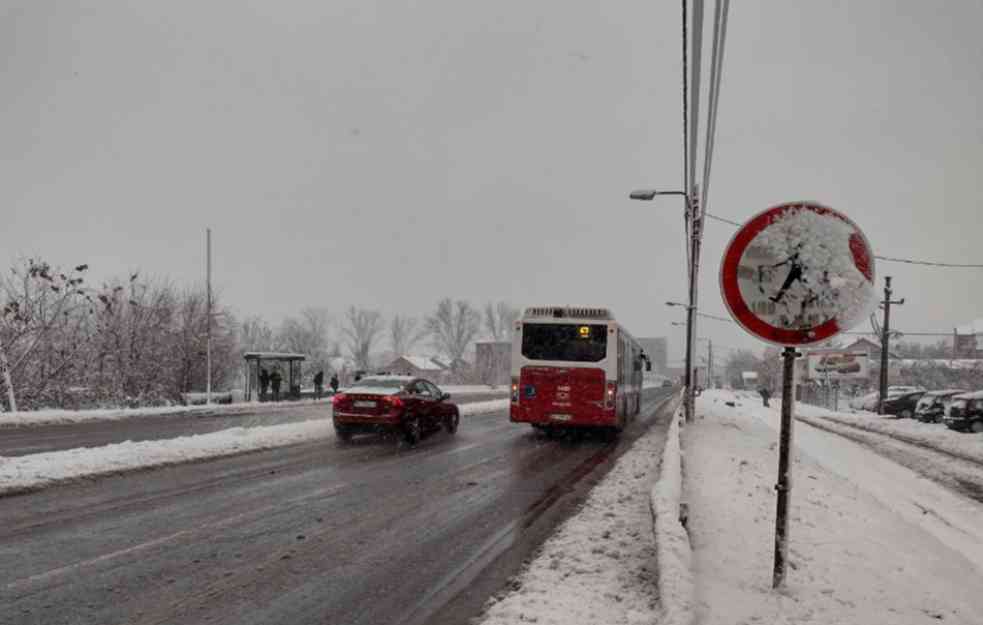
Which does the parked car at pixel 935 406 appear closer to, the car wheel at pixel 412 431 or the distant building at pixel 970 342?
the car wheel at pixel 412 431

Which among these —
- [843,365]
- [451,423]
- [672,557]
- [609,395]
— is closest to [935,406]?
[609,395]

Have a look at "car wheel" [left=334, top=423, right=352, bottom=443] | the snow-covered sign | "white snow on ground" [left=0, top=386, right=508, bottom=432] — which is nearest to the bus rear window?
"white snow on ground" [left=0, top=386, right=508, bottom=432]

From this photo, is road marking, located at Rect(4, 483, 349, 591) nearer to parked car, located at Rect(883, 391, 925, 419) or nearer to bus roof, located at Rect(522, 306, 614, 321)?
bus roof, located at Rect(522, 306, 614, 321)

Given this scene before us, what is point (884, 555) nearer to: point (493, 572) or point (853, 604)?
point (853, 604)

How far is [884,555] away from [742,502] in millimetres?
2215

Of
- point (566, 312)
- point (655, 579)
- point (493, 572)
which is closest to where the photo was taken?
point (655, 579)

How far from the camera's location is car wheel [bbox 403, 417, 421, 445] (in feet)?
51.4

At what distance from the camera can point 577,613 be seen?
453 centimetres

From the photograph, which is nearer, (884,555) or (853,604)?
(853,604)

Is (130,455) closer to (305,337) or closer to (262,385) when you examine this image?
(262,385)

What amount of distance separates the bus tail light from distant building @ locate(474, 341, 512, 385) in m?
70.8

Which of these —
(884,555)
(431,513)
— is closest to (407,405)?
(431,513)

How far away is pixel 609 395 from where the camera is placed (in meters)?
16.4

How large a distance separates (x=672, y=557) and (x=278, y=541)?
3.76 meters
